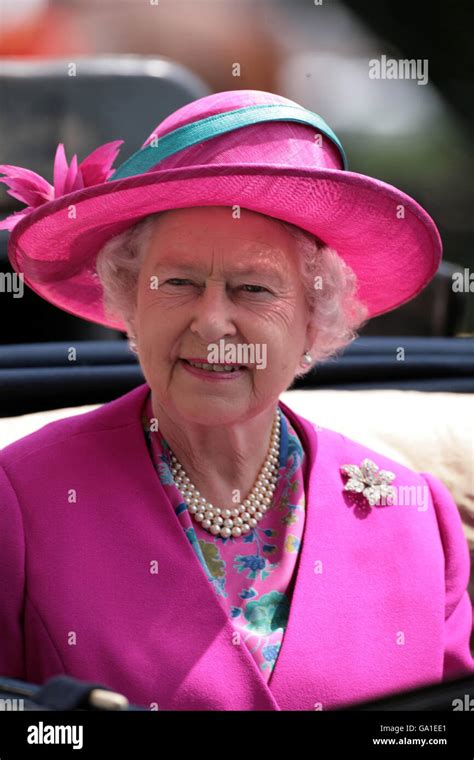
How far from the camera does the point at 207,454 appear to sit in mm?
1778

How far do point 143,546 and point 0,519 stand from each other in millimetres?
219

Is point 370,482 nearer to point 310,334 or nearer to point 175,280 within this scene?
point 310,334

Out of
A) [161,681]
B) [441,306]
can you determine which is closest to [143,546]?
[161,681]

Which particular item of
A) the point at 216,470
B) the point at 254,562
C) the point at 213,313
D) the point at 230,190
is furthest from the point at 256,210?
the point at 254,562

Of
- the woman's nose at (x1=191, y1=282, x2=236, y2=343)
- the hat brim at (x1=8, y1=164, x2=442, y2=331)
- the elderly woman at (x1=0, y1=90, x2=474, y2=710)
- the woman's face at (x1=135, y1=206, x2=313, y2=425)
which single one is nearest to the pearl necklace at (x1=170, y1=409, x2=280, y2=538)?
the elderly woman at (x1=0, y1=90, x2=474, y2=710)

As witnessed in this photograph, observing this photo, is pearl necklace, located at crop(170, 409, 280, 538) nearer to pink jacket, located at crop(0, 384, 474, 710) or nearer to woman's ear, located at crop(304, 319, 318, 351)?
pink jacket, located at crop(0, 384, 474, 710)

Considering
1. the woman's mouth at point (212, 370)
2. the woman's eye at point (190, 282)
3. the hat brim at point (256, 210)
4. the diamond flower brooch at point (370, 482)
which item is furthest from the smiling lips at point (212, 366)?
the diamond flower brooch at point (370, 482)

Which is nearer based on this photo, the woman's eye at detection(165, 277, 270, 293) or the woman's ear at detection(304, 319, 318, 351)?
the woman's eye at detection(165, 277, 270, 293)

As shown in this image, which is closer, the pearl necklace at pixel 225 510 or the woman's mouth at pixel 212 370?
the woman's mouth at pixel 212 370

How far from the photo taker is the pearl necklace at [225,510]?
1.75 m

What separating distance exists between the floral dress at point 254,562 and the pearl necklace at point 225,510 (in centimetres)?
1

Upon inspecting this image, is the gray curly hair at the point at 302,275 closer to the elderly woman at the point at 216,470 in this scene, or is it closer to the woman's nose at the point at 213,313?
the elderly woman at the point at 216,470

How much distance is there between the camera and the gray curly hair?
1736 millimetres

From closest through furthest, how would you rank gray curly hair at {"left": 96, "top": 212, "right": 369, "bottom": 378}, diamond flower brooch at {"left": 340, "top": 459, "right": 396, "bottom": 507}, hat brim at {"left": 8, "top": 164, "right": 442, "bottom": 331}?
1. hat brim at {"left": 8, "top": 164, "right": 442, "bottom": 331}
2. gray curly hair at {"left": 96, "top": 212, "right": 369, "bottom": 378}
3. diamond flower brooch at {"left": 340, "top": 459, "right": 396, "bottom": 507}
